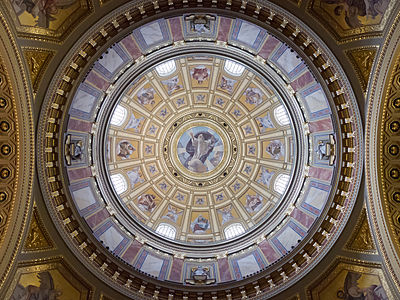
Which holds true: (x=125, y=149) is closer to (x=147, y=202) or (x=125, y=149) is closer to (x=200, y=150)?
(x=147, y=202)

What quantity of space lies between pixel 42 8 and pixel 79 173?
9138 mm

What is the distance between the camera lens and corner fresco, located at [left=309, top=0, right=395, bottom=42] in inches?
610

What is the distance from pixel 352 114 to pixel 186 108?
17.2m

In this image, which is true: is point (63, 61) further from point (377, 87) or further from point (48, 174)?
point (377, 87)

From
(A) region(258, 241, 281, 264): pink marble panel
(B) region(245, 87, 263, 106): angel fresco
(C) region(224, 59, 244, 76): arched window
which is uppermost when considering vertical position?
(C) region(224, 59, 244, 76): arched window

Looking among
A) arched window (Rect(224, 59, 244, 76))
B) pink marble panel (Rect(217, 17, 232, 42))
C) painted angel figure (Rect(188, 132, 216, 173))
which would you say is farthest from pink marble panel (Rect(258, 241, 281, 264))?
arched window (Rect(224, 59, 244, 76))

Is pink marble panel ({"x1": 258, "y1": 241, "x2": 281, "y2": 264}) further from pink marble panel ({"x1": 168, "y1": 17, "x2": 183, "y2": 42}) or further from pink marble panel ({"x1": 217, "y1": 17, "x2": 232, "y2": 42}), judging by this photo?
pink marble panel ({"x1": 168, "y1": 17, "x2": 183, "y2": 42})

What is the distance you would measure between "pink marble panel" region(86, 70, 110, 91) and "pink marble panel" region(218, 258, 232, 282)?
42.3 ft

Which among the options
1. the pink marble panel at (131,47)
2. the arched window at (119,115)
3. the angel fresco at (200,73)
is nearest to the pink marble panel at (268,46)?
the pink marble panel at (131,47)

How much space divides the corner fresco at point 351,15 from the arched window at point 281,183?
12973 millimetres

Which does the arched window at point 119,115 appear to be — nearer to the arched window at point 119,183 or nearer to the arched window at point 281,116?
the arched window at point 119,183

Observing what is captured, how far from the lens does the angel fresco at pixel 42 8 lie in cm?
1551

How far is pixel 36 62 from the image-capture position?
1680 cm

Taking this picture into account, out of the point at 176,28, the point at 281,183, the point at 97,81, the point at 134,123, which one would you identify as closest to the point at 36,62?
the point at 97,81
